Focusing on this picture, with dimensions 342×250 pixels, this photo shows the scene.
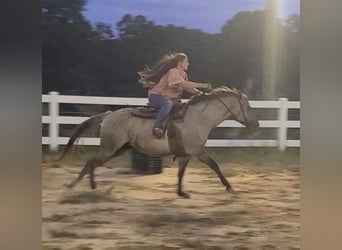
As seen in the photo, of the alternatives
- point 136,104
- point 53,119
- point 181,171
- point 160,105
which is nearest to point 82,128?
point 53,119

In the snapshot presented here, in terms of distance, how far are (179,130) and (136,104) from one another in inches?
10.0

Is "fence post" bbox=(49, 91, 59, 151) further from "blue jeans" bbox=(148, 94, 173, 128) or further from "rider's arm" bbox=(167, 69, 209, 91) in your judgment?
"rider's arm" bbox=(167, 69, 209, 91)

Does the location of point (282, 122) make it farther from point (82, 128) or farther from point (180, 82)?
point (82, 128)

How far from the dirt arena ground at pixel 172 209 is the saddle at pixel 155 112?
9.5 inches

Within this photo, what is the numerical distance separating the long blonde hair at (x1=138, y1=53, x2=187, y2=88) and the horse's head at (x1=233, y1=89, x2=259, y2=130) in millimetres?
344

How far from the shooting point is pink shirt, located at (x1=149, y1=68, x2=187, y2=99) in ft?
9.39

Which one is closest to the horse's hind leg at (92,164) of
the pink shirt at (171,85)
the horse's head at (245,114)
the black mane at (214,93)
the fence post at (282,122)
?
the pink shirt at (171,85)

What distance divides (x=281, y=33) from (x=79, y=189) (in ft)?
4.19

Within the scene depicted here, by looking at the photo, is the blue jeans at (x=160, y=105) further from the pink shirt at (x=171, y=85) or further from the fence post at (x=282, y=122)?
the fence post at (x=282, y=122)

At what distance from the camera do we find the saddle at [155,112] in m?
2.86

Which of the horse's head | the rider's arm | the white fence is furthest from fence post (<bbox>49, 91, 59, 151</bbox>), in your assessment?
the horse's head

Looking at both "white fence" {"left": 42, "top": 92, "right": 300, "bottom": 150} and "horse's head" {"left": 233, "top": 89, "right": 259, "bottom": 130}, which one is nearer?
"white fence" {"left": 42, "top": 92, "right": 300, "bottom": 150}
